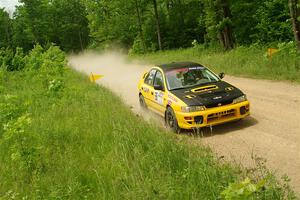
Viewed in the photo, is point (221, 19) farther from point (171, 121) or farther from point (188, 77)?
point (171, 121)

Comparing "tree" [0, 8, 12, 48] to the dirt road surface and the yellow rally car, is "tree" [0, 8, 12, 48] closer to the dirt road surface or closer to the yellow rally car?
the dirt road surface

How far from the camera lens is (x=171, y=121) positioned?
31.3 ft

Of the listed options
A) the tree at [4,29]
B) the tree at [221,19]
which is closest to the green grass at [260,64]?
the tree at [221,19]

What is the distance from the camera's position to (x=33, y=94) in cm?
1648

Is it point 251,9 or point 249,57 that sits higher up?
point 251,9

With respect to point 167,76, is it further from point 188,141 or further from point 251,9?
point 251,9

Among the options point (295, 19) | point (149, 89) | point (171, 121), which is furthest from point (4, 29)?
point (171, 121)

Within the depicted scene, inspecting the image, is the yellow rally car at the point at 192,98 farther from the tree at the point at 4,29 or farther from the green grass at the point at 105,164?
the tree at the point at 4,29

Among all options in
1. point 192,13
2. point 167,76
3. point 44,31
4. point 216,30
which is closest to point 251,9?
point 216,30

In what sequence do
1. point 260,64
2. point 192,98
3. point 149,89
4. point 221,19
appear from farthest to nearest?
point 221,19, point 260,64, point 149,89, point 192,98

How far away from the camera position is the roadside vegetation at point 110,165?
495cm

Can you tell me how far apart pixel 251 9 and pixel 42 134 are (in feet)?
81.5

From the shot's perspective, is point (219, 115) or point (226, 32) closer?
point (219, 115)

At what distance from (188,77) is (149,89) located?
1.60m
